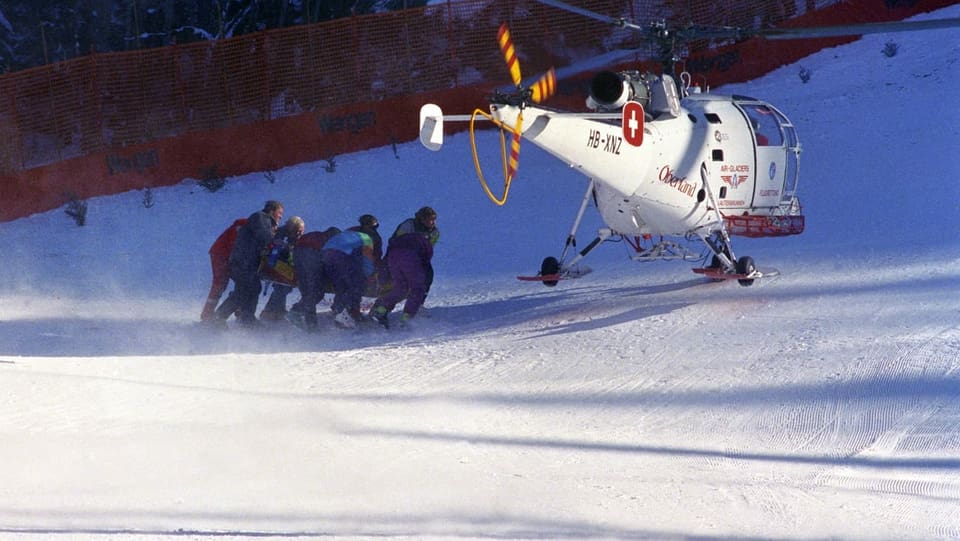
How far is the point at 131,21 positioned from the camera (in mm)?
23547

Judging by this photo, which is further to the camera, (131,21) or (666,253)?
(131,21)

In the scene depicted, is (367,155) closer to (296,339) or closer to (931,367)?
(296,339)

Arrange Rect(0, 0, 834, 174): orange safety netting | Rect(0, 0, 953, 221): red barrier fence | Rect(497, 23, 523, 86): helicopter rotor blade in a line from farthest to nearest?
1. Rect(0, 0, 834, 174): orange safety netting
2. Rect(0, 0, 953, 221): red barrier fence
3. Rect(497, 23, 523, 86): helicopter rotor blade

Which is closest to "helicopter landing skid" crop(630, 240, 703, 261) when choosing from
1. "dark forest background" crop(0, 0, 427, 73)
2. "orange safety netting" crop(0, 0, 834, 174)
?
"orange safety netting" crop(0, 0, 834, 174)

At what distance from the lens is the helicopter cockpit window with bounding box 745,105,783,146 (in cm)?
1319

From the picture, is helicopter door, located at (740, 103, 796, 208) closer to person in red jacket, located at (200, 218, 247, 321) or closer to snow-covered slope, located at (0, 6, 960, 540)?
snow-covered slope, located at (0, 6, 960, 540)

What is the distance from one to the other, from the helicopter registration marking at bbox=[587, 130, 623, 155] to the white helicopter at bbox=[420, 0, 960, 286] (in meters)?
0.01

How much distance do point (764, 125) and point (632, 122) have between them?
3.10 meters

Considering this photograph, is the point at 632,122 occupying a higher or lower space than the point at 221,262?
higher

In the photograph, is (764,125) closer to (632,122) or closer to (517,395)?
(632,122)

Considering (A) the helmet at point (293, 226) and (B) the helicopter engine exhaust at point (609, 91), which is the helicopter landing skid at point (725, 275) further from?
(A) the helmet at point (293, 226)

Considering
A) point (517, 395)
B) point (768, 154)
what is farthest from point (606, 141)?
point (768, 154)

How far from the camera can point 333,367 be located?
9852 millimetres

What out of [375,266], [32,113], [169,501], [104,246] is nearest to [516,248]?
[375,266]
